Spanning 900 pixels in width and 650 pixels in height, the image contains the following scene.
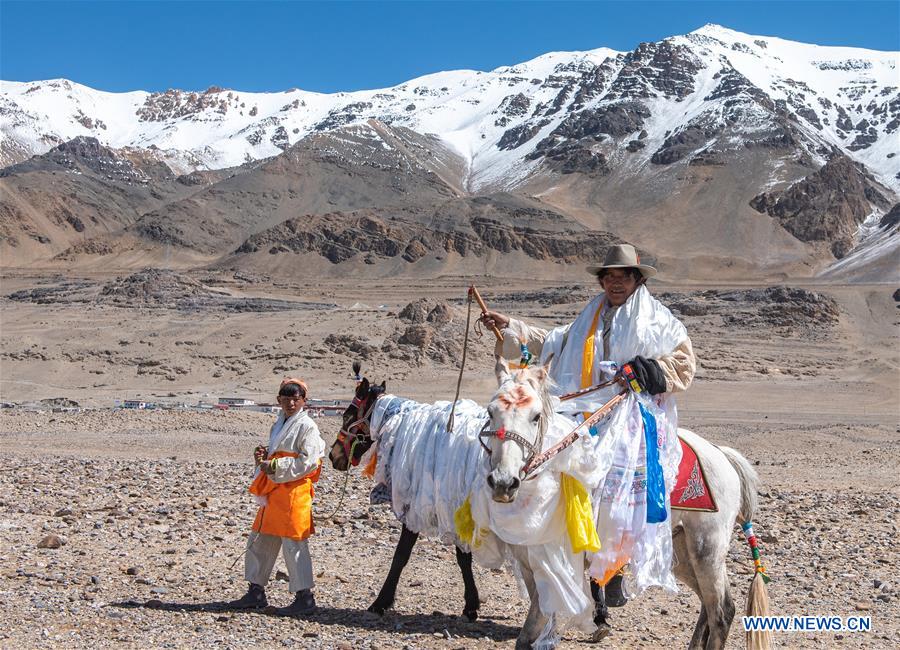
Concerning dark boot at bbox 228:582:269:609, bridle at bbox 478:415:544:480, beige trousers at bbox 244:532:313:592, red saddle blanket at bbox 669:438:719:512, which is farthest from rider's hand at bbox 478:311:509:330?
dark boot at bbox 228:582:269:609

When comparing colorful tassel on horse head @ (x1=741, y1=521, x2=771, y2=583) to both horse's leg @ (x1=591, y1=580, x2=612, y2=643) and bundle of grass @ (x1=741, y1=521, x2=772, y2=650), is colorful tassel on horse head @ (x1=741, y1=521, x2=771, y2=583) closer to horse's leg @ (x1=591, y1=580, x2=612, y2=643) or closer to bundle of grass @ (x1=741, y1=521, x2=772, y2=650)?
bundle of grass @ (x1=741, y1=521, x2=772, y2=650)

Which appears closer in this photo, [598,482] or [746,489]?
[598,482]

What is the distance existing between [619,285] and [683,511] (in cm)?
150

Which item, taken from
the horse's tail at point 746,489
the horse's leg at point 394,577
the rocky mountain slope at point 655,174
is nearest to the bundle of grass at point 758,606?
the horse's tail at point 746,489

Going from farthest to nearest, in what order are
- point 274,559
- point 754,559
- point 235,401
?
point 235,401
point 274,559
point 754,559

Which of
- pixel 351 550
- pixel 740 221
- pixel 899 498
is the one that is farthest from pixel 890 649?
pixel 740 221

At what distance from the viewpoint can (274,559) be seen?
24.8ft

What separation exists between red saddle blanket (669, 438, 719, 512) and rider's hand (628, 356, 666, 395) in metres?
0.60

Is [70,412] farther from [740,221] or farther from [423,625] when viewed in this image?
[740,221]

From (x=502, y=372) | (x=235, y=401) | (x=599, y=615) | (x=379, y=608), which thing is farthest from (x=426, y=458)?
(x=235, y=401)

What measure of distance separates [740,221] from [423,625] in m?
120

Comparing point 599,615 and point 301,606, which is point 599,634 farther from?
point 301,606

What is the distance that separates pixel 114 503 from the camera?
11.4 meters

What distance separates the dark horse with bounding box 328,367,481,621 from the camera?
7.61 meters
